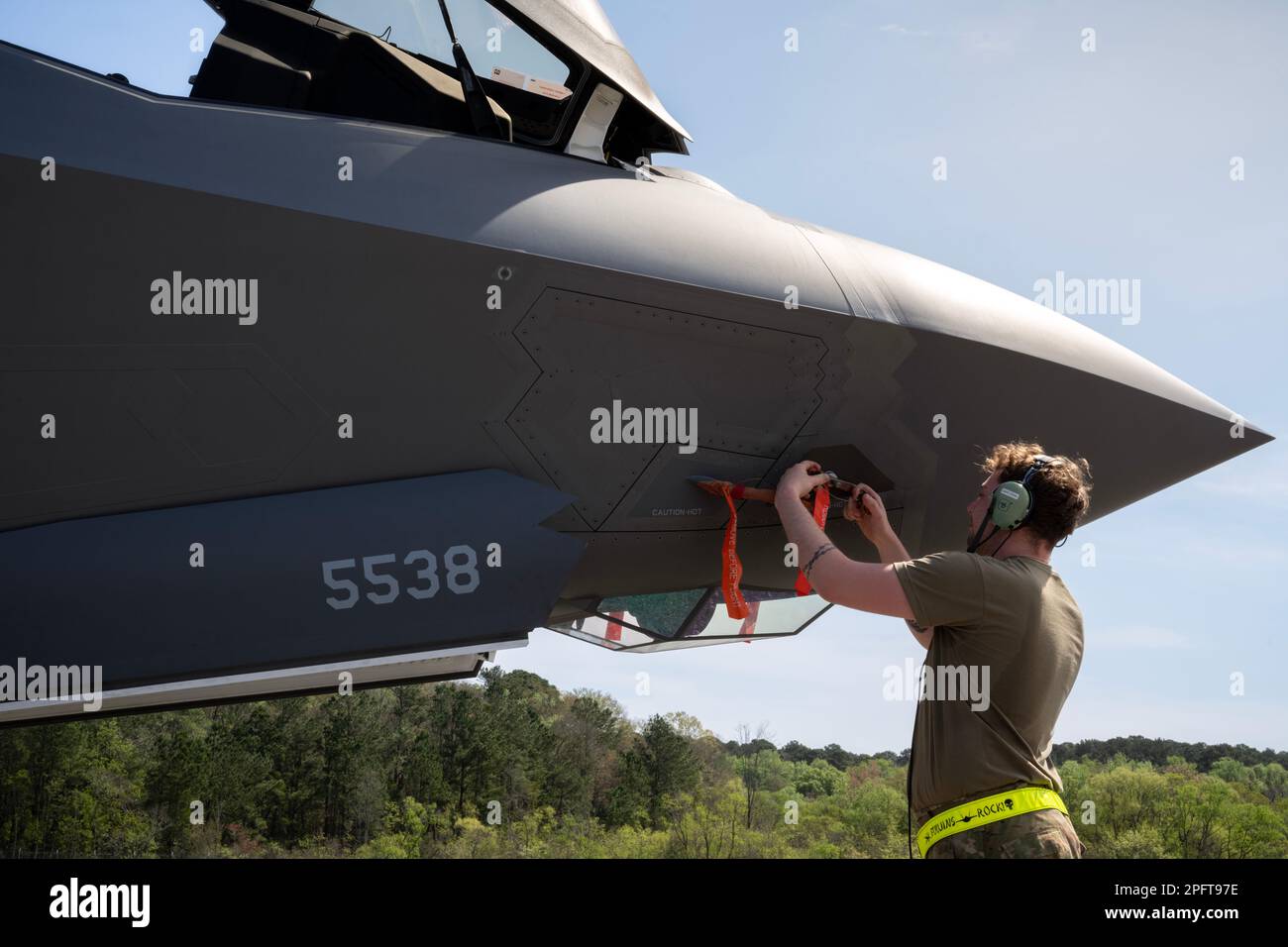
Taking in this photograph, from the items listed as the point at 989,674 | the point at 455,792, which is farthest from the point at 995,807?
the point at 455,792

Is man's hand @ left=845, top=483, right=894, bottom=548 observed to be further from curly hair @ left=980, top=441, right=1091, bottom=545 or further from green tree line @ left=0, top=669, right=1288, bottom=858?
green tree line @ left=0, top=669, right=1288, bottom=858

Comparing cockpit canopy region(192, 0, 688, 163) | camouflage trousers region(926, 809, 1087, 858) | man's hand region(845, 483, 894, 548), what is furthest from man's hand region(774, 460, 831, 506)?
cockpit canopy region(192, 0, 688, 163)

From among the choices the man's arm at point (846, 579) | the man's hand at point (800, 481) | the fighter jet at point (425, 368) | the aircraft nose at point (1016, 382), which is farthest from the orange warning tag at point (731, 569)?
the aircraft nose at point (1016, 382)

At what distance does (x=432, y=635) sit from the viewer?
397cm

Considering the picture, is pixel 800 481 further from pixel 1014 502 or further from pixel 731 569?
pixel 1014 502

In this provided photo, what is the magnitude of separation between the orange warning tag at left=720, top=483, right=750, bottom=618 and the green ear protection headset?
4.54 feet

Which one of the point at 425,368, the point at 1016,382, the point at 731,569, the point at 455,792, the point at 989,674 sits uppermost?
the point at 1016,382

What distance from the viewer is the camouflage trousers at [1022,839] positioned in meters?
3.09

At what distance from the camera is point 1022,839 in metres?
3.11

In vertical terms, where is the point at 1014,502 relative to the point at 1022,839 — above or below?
above

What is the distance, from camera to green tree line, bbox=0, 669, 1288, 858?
3600cm

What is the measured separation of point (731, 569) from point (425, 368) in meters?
1.76

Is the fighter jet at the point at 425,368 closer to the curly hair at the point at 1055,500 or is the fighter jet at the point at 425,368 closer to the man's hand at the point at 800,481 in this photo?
the man's hand at the point at 800,481
